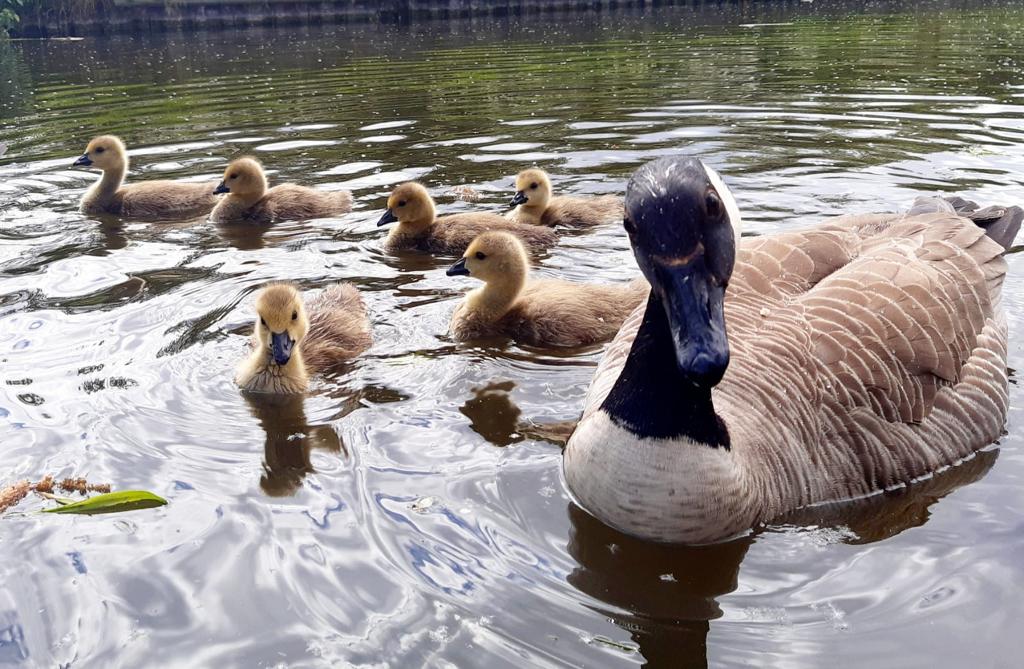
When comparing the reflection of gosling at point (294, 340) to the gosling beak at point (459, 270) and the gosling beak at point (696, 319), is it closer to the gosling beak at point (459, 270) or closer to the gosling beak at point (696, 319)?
the gosling beak at point (459, 270)

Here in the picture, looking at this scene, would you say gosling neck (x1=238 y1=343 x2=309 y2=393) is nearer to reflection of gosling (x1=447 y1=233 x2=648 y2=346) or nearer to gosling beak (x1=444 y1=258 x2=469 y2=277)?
reflection of gosling (x1=447 y1=233 x2=648 y2=346)

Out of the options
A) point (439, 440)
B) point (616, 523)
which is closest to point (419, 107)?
point (439, 440)

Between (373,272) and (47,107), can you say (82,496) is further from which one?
(47,107)

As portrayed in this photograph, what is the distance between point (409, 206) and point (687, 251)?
532 cm

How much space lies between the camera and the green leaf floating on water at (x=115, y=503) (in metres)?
4.51

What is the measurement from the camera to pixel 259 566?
4.15m

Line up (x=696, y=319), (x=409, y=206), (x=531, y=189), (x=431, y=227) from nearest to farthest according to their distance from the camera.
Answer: (x=696, y=319) < (x=409, y=206) < (x=431, y=227) < (x=531, y=189)

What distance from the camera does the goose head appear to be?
3592 mm

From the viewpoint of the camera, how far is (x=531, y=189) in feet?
29.9

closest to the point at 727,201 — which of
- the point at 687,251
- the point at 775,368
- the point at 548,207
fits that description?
the point at 687,251

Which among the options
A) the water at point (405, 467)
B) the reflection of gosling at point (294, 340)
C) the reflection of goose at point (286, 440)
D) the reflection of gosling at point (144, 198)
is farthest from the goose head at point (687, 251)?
the reflection of gosling at point (144, 198)

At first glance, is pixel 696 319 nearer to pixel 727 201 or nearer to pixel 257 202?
pixel 727 201

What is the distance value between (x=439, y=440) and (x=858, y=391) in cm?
213

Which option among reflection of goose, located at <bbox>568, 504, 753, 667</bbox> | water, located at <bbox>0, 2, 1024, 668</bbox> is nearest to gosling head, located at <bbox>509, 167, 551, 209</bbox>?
water, located at <bbox>0, 2, 1024, 668</bbox>
